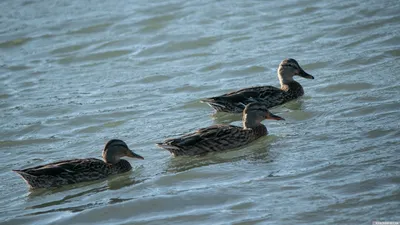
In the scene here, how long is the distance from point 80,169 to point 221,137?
215 centimetres

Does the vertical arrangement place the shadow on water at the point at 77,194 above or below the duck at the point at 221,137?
below

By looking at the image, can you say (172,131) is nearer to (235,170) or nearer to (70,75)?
(235,170)

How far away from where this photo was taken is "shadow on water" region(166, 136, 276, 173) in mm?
11133

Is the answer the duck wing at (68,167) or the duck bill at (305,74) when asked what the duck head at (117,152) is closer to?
the duck wing at (68,167)

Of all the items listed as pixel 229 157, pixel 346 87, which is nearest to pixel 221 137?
pixel 229 157

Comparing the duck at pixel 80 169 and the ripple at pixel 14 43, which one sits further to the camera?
the ripple at pixel 14 43

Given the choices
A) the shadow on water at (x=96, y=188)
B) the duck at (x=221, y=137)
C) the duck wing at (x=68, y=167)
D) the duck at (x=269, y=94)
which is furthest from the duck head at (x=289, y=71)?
the duck wing at (x=68, y=167)

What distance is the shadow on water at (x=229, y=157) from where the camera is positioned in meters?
11.1

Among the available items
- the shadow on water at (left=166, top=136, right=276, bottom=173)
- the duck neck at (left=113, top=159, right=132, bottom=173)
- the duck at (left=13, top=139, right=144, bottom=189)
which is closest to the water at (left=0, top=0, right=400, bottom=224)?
the shadow on water at (left=166, top=136, right=276, bottom=173)

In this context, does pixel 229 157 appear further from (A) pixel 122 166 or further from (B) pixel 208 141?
(A) pixel 122 166

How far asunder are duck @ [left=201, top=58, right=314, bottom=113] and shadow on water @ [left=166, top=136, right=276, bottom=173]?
67.7 inches

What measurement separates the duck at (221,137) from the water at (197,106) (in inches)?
7.6

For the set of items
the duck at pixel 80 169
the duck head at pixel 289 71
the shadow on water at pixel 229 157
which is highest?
the duck head at pixel 289 71

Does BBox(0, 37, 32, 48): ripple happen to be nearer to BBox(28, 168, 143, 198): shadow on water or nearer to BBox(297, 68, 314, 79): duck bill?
BBox(297, 68, 314, 79): duck bill
